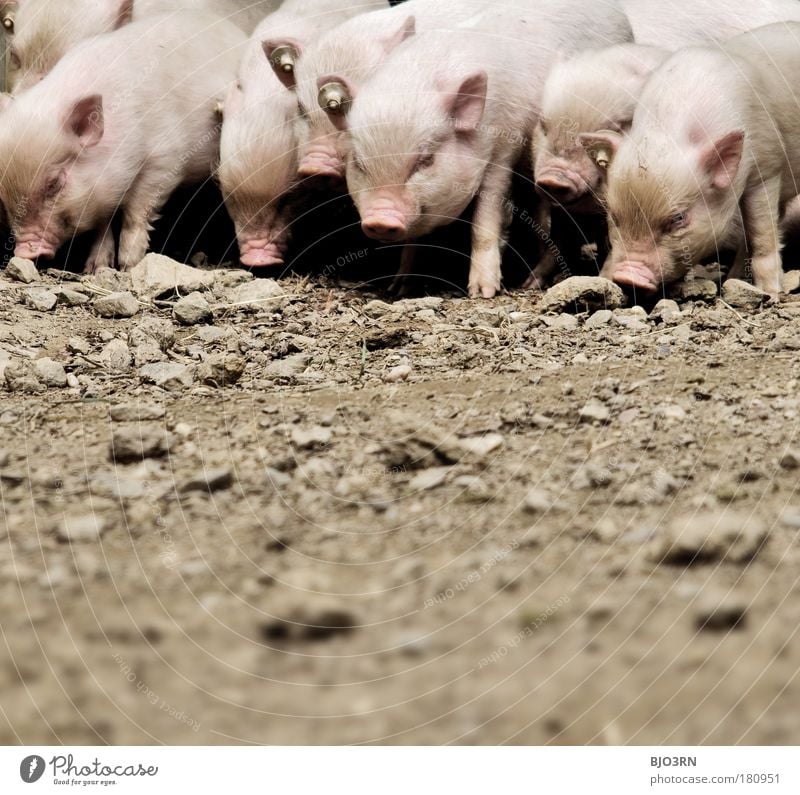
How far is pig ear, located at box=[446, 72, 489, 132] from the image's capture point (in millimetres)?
5566

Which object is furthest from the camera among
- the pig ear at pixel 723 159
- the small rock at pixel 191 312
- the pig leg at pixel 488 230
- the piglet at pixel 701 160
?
the pig leg at pixel 488 230

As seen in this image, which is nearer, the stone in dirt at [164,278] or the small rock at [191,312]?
the small rock at [191,312]

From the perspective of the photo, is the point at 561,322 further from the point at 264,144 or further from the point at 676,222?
the point at 264,144

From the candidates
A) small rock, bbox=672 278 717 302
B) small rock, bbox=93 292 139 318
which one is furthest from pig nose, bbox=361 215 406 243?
small rock, bbox=672 278 717 302

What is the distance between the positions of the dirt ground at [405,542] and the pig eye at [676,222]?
105 centimetres

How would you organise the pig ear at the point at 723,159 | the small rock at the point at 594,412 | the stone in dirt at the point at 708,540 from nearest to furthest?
the stone in dirt at the point at 708,540 → the small rock at the point at 594,412 → the pig ear at the point at 723,159

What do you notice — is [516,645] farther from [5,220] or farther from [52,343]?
[5,220]

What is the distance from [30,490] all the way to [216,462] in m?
0.56

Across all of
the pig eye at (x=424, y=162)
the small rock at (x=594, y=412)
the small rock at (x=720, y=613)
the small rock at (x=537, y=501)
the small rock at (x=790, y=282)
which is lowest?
the small rock at (x=790, y=282)

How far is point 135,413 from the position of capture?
380 centimetres

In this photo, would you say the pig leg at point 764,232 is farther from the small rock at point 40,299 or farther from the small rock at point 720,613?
the small rock at point 40,299

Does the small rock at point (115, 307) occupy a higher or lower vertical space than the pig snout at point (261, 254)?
higher

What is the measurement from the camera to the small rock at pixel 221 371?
431 cm
